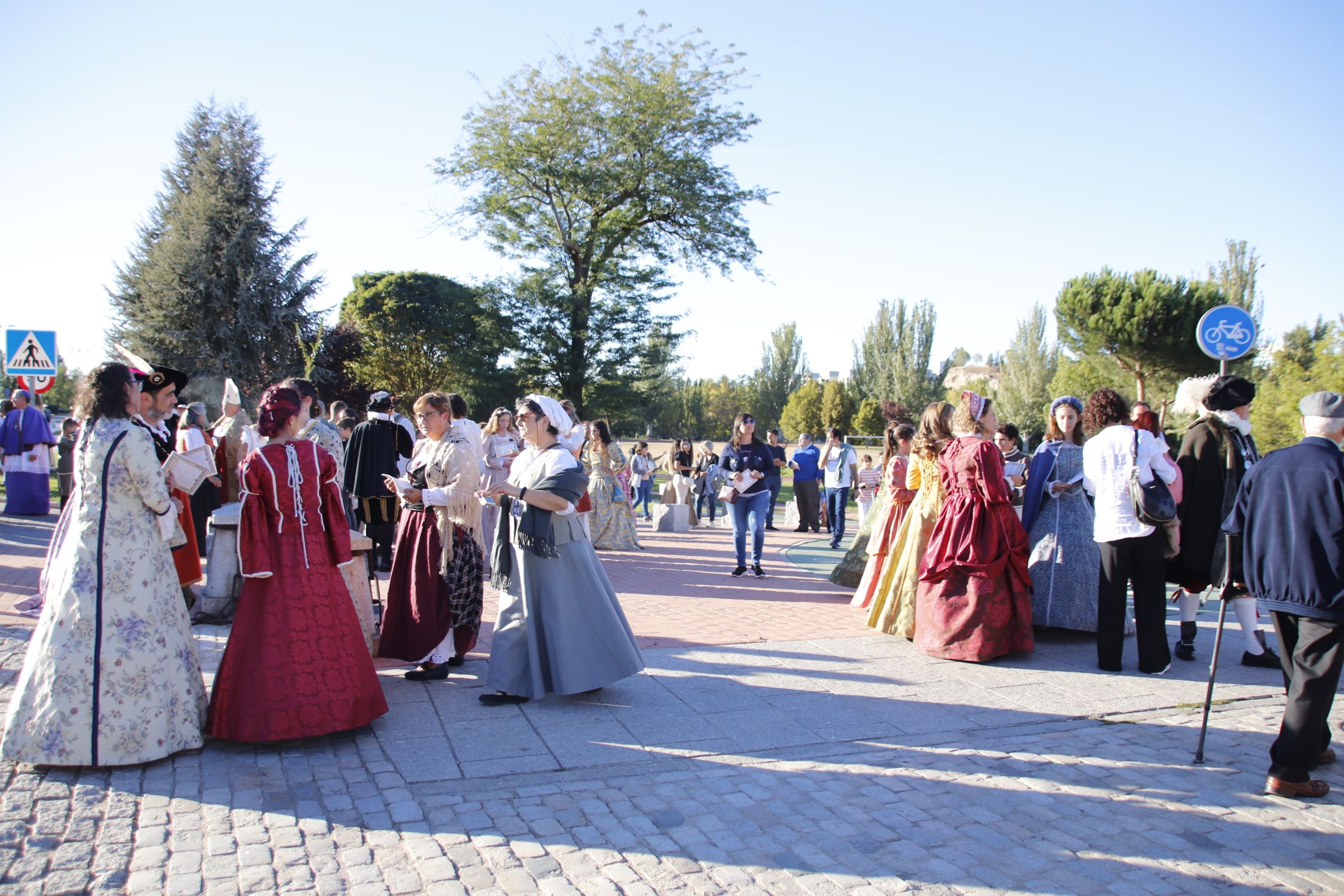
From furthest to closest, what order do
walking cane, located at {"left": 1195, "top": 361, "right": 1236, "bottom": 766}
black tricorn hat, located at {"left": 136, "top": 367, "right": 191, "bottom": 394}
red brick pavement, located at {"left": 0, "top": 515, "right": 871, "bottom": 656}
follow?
red brick pavement, located at {"left": 0, "top": 515, "right": 871, "bottom": 656} < black tricorn hat, located at {"left": 136, "top": 367, "right": 191, "bottom": 394} < walking cane, located at {"left": 1195, "top": 361, "right": 1236, "bottom": 766}

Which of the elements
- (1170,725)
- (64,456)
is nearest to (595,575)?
(1170,725)

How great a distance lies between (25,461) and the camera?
1329 centimetres

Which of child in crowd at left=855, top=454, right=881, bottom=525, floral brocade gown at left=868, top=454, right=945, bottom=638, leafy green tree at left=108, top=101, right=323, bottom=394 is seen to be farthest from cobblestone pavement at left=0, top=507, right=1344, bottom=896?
leafy green tree at left=108, top=101, right=323, bottom=394

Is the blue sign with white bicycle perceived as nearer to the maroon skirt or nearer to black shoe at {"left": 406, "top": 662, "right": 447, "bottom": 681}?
the maroon skirt

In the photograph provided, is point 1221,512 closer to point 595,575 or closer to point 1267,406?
point 595,575

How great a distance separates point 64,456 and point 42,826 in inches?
519

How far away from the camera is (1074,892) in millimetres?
3090

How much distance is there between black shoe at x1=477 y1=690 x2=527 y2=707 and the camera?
4.98 metres

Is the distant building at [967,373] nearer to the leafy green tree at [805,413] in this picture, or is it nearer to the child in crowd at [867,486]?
the leafy green tree at [805,413]

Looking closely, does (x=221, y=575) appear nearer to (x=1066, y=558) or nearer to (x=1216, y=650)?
(x=1066, y=558)

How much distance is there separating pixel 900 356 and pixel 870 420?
9.91 metres

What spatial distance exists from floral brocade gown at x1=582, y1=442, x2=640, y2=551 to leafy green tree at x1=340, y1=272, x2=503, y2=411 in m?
26.5

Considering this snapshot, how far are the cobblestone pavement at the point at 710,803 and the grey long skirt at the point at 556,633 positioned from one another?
0.18 meters

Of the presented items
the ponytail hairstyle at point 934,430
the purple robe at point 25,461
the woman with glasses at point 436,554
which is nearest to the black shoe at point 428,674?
the woman with glasses at point 436,554
